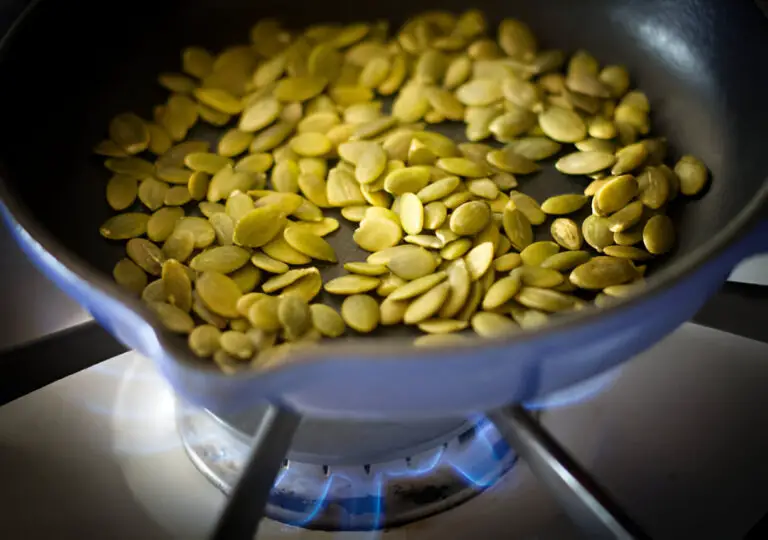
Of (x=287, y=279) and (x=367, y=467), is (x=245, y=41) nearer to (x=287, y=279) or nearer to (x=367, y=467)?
(x=287, y=279)

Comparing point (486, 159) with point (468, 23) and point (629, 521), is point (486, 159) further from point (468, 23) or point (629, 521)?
point (629, 521)

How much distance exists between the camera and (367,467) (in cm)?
50

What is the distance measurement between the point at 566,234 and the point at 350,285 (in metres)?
0.16

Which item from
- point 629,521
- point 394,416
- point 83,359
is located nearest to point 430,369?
point 394,416

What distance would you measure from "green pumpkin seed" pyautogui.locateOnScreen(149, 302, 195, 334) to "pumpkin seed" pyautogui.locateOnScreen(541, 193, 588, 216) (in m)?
0.27

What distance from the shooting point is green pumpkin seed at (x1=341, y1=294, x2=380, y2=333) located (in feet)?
1.62

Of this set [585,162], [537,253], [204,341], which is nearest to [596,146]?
[585,162]

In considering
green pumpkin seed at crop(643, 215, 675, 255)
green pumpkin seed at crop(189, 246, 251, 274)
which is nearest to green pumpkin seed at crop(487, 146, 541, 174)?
green pumpkin seed at crop(643, 215, 675, 255)

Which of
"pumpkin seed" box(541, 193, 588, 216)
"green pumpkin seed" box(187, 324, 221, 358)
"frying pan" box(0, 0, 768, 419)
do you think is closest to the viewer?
"frying pan" box(0, 0, 768, 419)

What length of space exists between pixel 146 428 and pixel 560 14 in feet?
1.65

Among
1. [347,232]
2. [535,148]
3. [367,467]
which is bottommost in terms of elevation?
[367,467]

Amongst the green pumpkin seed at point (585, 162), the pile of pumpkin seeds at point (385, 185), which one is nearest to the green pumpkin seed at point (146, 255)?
the pile of pumpkin seeds at point (385, 185)

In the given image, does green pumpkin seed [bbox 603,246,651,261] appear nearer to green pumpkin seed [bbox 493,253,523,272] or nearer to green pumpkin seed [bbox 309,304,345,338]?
green pumpkin seed [bbox 493,253,523,272]

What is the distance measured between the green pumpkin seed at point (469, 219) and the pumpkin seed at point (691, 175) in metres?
0.15
